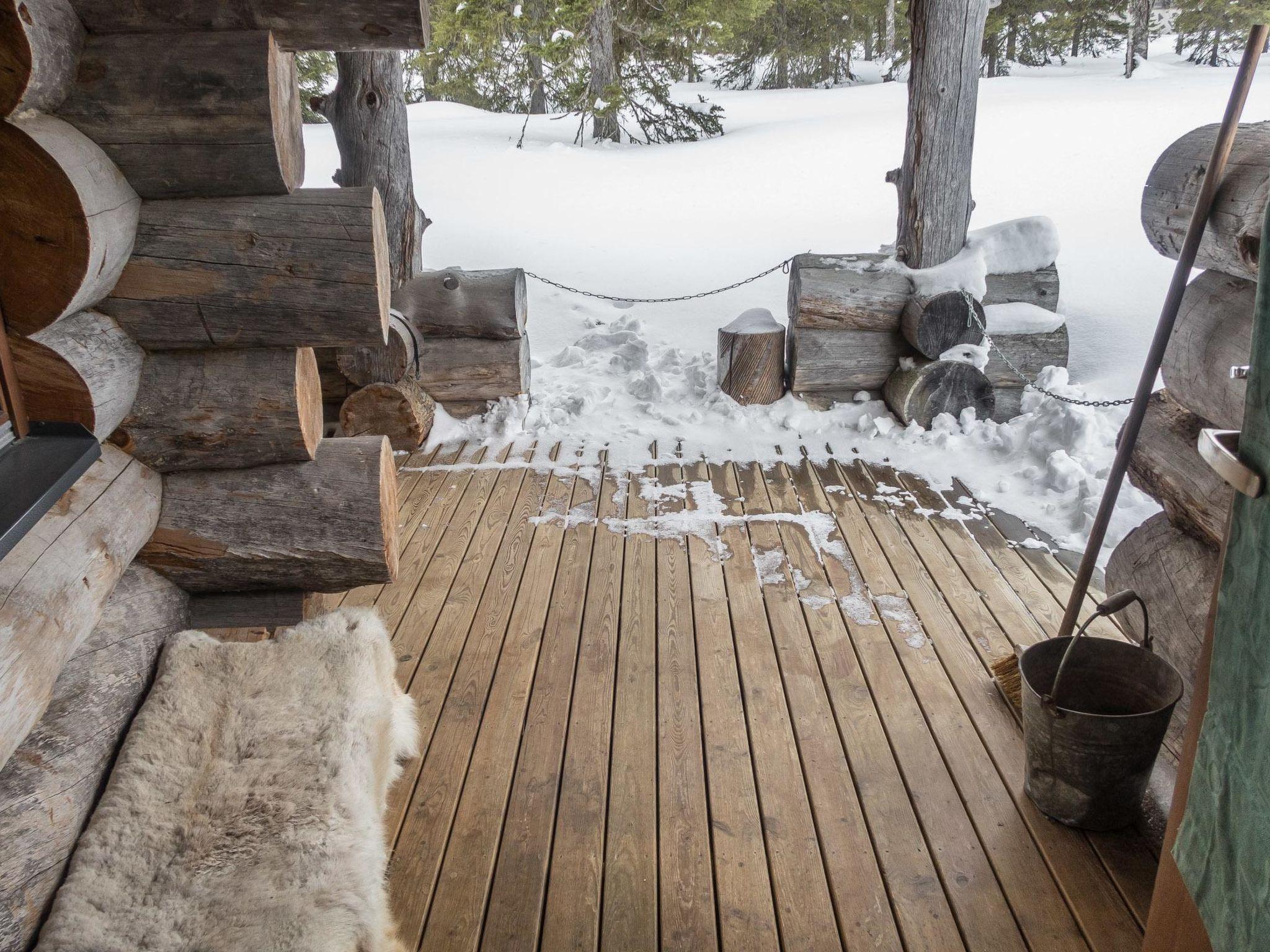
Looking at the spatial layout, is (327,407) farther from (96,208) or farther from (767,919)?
(767,919)

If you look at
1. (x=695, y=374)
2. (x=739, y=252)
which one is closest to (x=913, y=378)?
(x=695, y=374)

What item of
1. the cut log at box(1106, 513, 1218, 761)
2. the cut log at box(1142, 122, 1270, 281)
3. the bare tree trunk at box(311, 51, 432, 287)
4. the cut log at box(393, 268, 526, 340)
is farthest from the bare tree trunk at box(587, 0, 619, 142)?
the cut log at box(1106, 513, 1218, 761)

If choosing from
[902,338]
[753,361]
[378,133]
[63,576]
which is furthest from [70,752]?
[902,338]

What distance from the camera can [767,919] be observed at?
2062 millimetres

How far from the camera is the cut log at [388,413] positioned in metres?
5.03

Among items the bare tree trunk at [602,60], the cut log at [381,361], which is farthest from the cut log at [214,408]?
the bare tree trunk at [602,60]

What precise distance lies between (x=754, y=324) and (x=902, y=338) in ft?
2.85

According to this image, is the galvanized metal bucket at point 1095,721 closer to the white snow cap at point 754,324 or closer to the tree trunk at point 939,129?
the white snow cap at point 754,324

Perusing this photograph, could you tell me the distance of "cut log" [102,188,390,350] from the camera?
2.28m

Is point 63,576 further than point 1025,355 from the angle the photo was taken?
No

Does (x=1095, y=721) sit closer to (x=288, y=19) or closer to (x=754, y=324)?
(x=288, y=19)

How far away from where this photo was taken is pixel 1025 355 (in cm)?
533

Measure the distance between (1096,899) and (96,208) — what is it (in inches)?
106

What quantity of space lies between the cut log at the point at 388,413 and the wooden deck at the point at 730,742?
34.9 inches
